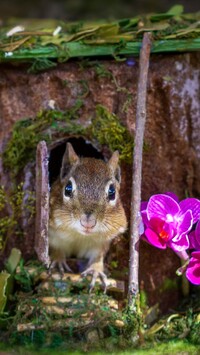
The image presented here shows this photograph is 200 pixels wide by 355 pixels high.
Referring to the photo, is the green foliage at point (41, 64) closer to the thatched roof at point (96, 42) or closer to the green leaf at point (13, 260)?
the thatched roof at point (96, 42)

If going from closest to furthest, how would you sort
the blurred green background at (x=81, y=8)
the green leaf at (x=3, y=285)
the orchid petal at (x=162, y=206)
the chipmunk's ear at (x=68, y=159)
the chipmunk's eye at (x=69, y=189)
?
the green leaf at (x=3, y=285)
the orchid petal at (x=162, y=206)
the chipmunk's eye at (x=69, y=189)
the chipmunk's ear at (x=68, y=159)
the blurred green background at (x=81, y=8)

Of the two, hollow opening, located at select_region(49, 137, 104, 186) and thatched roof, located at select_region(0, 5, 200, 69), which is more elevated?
thatched roof, located at select_region(0, 5, 200, 69)

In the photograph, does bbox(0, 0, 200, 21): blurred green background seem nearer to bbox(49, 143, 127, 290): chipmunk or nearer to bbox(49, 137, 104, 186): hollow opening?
bbox(49, 137, 104, 186): hollow opening

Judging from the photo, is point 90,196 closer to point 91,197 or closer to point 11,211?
point 91,197

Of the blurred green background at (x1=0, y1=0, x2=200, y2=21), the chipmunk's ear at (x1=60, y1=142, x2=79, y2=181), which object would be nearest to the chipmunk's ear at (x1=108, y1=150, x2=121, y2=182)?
the chipmunk's ear at (x1=60, y1=142, x2=79, y2=181)

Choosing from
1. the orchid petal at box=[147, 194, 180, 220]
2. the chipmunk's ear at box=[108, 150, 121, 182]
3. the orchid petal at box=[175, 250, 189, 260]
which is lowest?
the orchid petal at box=[175, 250, 189, 260]

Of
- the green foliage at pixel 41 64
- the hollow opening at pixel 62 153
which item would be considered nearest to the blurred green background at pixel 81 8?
the hollow opening at pixel 62 153

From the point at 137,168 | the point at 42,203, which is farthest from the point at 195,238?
the point at 42,203
